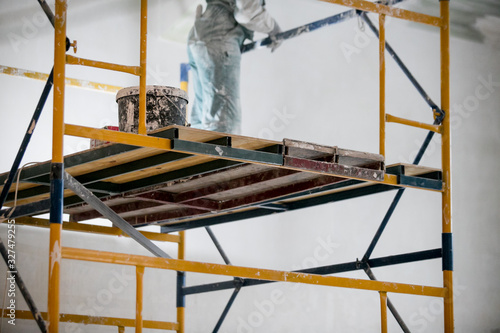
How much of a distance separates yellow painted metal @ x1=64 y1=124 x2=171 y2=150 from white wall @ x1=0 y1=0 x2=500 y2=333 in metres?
4.57

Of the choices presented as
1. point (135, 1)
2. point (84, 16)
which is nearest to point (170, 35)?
point (135, 1)

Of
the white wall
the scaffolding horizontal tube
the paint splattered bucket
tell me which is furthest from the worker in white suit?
the paint splattered bucket

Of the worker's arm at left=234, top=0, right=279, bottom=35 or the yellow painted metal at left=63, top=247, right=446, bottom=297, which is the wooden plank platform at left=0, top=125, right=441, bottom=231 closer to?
the yellow painted metal at left=63, top=247, right=446, bottom=297

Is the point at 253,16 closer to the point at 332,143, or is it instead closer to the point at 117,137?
the point at 117,137

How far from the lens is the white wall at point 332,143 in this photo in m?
9.38

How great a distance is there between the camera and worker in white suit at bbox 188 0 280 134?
7461 mm

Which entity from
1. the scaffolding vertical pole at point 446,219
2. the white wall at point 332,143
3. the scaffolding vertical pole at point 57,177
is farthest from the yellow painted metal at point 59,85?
the white wall at point 332,143

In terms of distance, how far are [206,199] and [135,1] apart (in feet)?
13.7

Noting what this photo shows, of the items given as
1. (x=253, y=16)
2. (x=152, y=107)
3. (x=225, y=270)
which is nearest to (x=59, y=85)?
(x=152, y=107)

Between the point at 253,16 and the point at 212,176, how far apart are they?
2553 millimetres

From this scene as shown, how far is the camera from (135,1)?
32.0 ft

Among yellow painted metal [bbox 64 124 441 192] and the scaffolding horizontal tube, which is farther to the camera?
the scaffolding horizontal tube

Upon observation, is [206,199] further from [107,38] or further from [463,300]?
[463,300]

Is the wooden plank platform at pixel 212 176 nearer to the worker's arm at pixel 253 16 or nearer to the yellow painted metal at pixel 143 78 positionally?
the yellow painted metal at pixel 143 78
